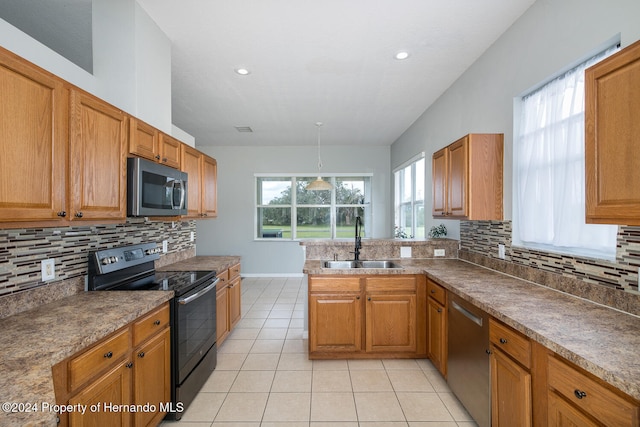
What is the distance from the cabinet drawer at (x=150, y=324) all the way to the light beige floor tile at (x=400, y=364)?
192 centimetres

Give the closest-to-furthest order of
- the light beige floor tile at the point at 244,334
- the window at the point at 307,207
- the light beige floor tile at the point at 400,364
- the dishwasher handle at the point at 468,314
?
1. the dishwasher handle at the point at 468,314
2. the light beige floor tile at the point at 400,364
3. the light beige floor tile at the point at 244,334
4. the window at the point at 307,207

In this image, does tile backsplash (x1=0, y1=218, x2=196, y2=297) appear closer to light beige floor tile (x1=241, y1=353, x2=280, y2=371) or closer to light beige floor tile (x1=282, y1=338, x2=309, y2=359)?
light beige floor tile (x1=241, y1=353, x2=280, y2=371)

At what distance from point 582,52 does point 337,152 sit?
501 centimetres

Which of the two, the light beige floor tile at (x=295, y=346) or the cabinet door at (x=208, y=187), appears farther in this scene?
the cabinet door at (x=208, y=187)

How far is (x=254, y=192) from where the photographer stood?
21.6 ft

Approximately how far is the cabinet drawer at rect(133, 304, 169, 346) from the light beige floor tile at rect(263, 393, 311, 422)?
96cm

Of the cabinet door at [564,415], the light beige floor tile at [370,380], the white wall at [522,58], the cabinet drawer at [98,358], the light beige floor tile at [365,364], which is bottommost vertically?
the light beige floor tile at [370,380]

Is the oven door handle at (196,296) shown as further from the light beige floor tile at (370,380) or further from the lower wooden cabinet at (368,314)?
the light beige floor tile at (370,380)

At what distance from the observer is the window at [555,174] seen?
72.3 inches

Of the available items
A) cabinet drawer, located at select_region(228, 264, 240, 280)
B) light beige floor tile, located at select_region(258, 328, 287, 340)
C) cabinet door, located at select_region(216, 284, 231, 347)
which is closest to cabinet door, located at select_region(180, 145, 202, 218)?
cabinet drawer, located at select_region(228, 264, 240, 280)

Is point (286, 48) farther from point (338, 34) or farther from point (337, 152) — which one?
point (337, 152)

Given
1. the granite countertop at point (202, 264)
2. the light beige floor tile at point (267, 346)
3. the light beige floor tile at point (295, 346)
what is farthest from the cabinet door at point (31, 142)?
the light beige floor tile at point (295, 346)

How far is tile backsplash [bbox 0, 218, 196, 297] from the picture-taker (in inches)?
61.5

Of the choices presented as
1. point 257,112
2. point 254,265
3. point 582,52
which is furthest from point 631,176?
point 254,265
